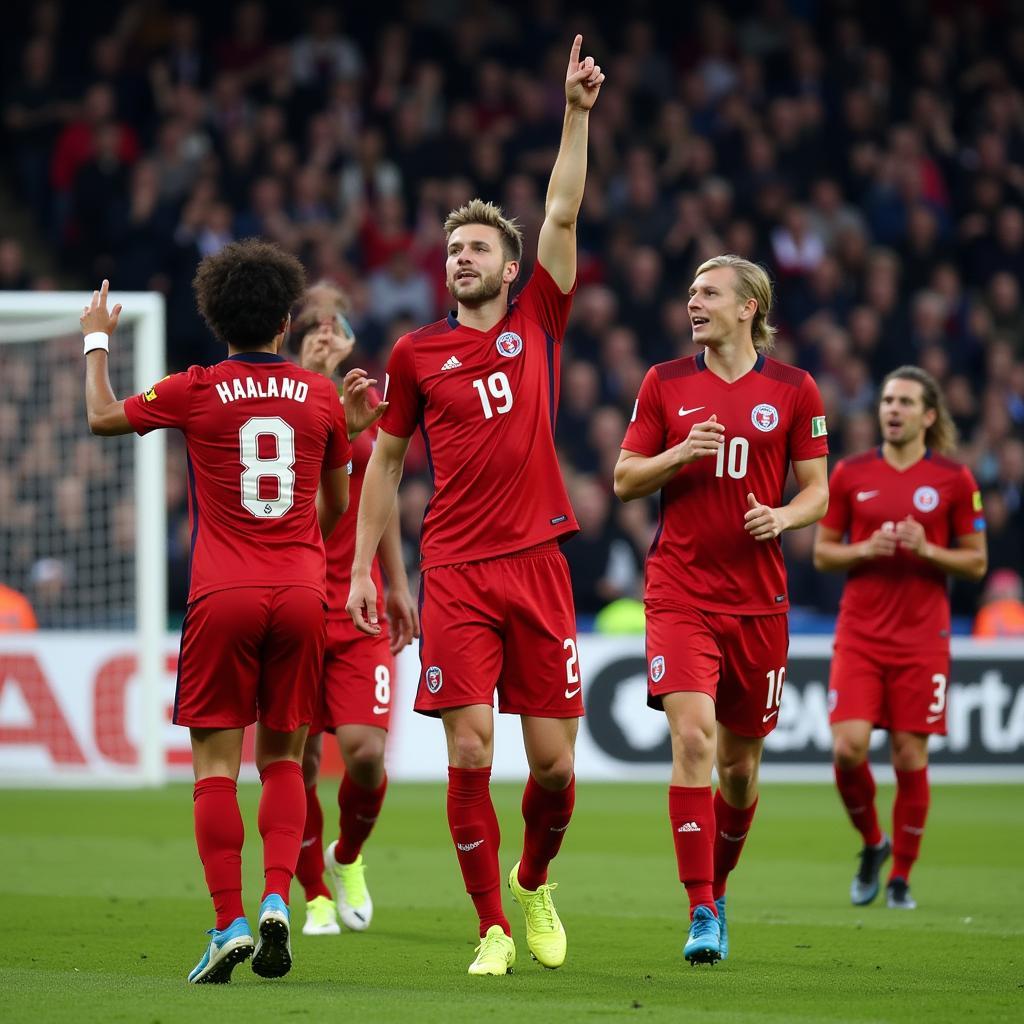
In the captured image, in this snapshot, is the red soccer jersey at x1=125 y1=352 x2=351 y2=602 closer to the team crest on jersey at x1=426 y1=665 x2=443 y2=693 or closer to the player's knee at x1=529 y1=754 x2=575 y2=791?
the team crest on jersey at x1=426 y1=665 x2=443 y2=693

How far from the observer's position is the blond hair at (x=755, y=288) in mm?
7094

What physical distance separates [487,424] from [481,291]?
1.59 feet

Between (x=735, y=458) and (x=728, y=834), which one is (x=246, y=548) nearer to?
(x=735, y=458)

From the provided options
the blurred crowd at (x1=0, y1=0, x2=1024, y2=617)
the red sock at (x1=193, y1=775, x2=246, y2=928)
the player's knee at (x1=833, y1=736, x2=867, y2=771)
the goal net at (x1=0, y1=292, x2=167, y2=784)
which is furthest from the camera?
the blurred crowd at (x1=0, y1=0, x2=1024, y2=617)

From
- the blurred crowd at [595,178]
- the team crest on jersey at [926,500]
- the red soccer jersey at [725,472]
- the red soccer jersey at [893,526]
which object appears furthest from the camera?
the blurred crowd at [595,178]

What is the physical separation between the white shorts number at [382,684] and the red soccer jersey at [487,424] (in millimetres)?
1377

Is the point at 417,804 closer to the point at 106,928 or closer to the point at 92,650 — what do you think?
the point at 92,650

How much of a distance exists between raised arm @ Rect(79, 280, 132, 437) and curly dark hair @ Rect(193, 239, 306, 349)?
32cm

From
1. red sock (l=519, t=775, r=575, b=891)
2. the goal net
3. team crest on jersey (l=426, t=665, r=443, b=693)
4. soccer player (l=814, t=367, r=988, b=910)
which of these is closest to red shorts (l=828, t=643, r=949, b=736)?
soccer player (l=814, t=367, r=988, b=910)

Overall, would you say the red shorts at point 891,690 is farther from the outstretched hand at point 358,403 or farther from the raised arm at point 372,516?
the outstretched hand at point 358,403

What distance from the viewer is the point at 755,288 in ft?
23.4

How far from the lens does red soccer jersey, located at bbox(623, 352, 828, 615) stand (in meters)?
6.89

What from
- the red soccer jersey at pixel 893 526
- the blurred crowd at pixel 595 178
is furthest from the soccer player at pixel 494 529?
the blurred crowd at pixel 595 178

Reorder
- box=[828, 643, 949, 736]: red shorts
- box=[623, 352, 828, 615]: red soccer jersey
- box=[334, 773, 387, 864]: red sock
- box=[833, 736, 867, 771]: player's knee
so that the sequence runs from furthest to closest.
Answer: box=[828, 643, 949, 736]: red shorts → box=[833, 736, 867, 771]: player's knee → box=[334, 773, 387, 864]: red sock → box=[623, 352, 828, 615]: red soccer jersey
